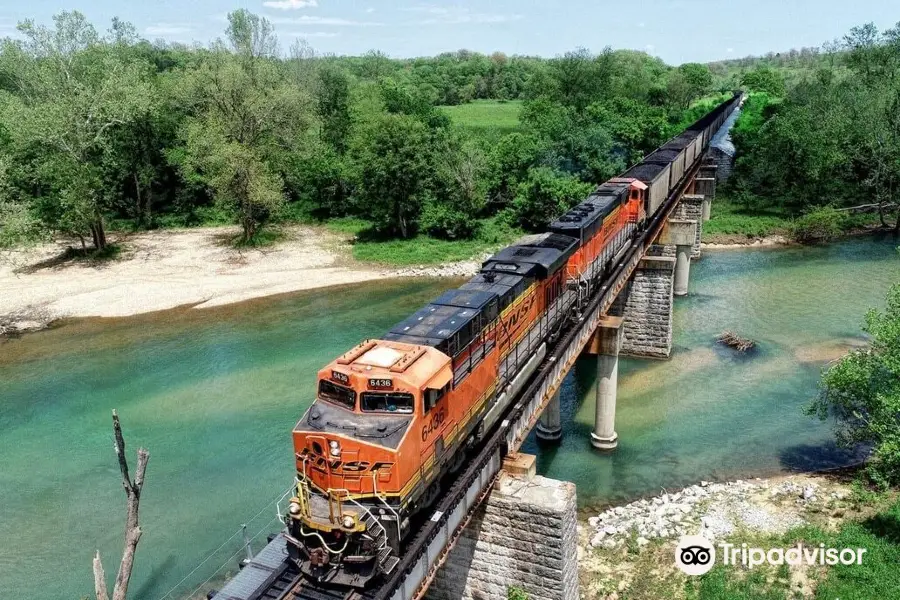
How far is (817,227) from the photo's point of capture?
59.3 meters

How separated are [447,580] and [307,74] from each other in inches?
3512

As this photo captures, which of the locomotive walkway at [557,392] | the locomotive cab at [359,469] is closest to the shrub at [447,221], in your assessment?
the locomotive walkway at [557,392]

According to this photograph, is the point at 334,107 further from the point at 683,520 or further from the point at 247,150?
the point at 683,520

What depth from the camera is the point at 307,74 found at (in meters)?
95.0

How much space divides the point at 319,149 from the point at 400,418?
202 feet

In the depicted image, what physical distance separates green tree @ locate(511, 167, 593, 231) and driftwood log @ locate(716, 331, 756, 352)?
20074mm

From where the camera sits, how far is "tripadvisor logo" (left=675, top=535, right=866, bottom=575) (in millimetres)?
19297

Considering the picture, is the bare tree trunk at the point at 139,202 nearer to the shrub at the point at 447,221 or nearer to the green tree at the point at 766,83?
the shrub at the point at 447,221

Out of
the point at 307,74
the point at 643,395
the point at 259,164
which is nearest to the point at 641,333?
the point at 643,395

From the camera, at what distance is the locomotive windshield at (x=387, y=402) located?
13695 millimetres

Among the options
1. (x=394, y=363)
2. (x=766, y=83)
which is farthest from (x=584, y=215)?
(x=766, y=83)

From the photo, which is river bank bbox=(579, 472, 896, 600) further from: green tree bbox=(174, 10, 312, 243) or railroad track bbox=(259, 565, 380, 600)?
green tree bbox=(174, 10, 312, 243)

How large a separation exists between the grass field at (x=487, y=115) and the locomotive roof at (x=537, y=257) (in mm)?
61301

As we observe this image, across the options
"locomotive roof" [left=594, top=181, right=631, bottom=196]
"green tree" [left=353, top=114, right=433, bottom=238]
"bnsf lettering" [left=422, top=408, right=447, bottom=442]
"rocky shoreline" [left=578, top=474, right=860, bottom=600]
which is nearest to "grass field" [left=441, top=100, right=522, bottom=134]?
"green tree" [left=353, top=114, right=433, bottom=238]
